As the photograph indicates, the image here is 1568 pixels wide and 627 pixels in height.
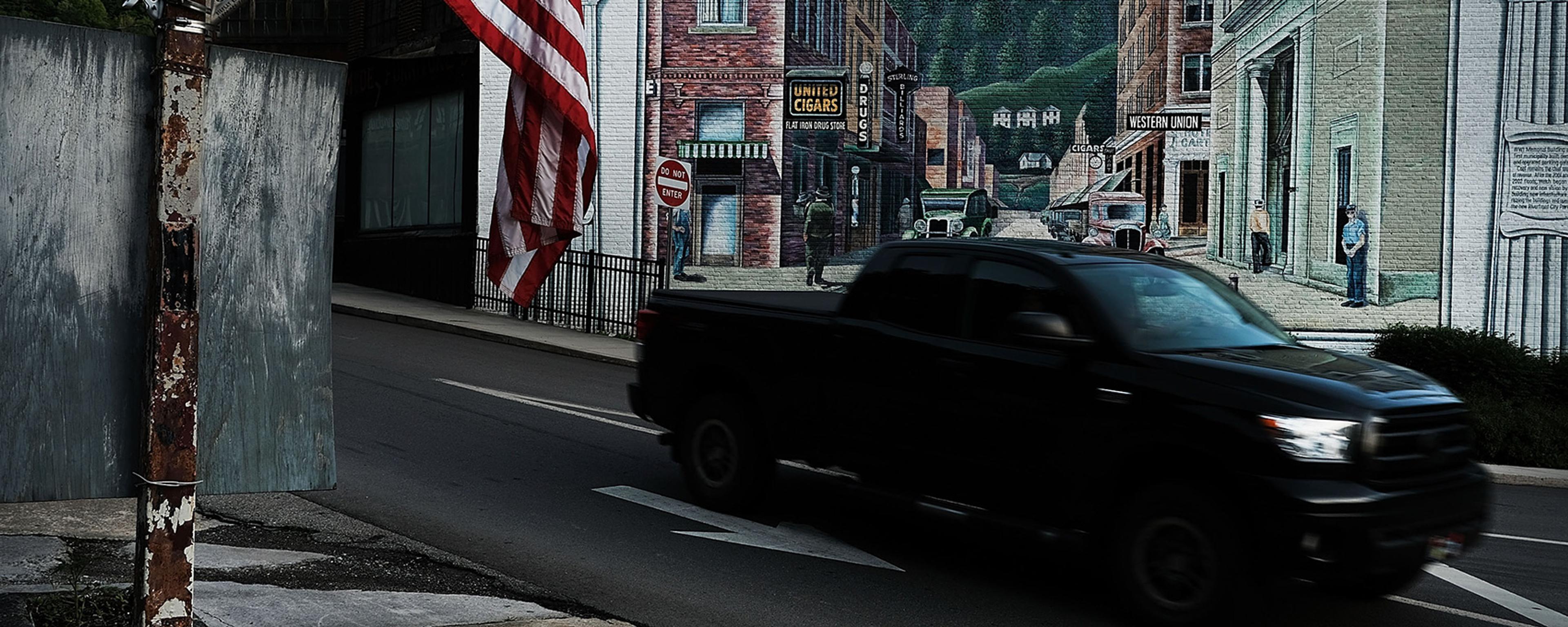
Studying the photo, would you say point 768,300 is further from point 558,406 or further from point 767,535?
point 558,406

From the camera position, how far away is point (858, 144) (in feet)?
78.2

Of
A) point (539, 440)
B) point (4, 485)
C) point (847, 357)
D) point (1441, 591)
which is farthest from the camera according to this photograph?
point (539, 440)

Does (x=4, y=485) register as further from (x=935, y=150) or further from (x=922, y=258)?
(x=935, y=150)

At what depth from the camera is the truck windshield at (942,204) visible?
2392cm

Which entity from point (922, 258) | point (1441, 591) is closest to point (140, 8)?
point (922, 258)

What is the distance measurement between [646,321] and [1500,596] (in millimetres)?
5296

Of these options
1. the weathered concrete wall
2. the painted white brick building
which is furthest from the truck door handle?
the painted white brick building

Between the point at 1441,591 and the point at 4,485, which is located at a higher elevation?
the point at 4,485

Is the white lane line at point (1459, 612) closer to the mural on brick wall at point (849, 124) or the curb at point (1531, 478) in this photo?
the curb at point (1531, 478)

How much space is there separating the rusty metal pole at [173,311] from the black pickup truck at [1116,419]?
3803 millimetres

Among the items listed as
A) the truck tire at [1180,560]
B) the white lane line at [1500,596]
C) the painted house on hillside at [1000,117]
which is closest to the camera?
the truck tire at [1180,560]

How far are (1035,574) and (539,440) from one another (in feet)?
16.6

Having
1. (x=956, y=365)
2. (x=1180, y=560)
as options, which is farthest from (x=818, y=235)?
(x=1180, y=560)

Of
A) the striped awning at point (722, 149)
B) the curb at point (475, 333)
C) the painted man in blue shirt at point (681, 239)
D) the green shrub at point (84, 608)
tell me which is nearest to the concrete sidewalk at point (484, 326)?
the curb at point (475, 333)
